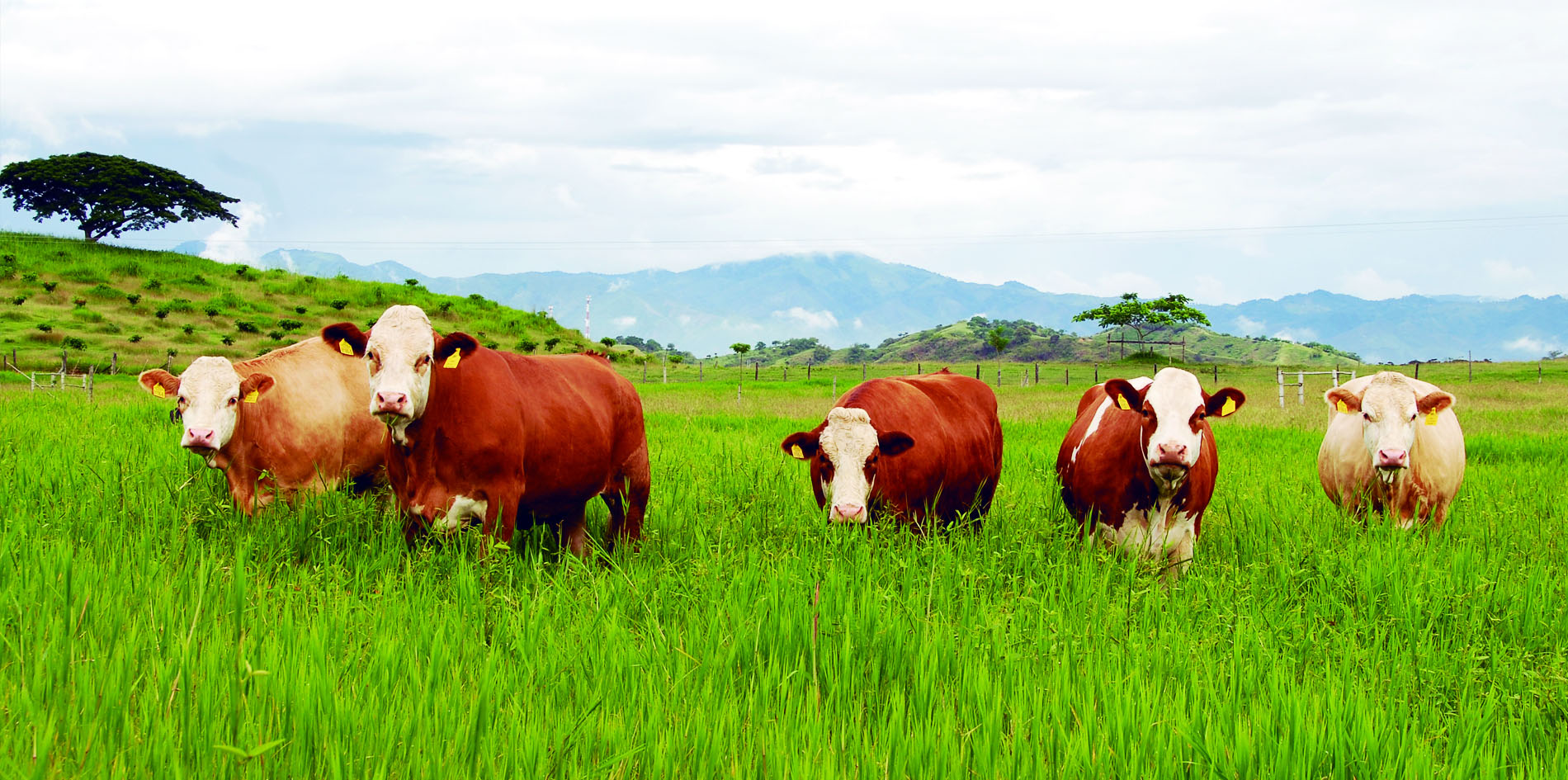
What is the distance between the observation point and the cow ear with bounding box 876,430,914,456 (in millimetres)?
6180

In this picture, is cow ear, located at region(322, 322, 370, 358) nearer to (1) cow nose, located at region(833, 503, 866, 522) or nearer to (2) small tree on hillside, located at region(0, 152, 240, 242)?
(1) cow nose, located at region(833, 503, 866, 522)

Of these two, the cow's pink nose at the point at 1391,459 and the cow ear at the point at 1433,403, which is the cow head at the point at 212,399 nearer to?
the cow's pink nose at the point at 1391,459

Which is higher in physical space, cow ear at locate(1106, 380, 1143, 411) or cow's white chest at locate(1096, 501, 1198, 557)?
cow ear at locate(1106, 380, 1143, 411)

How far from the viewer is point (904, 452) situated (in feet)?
21.7

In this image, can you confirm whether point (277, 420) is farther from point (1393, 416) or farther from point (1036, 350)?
point (1036, 350)

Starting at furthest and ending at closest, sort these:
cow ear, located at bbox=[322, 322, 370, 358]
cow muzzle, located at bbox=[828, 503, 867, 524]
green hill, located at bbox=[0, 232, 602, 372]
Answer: green hill, located at bbox=[0, 232, 602, 372]
cow muzzle, located at bbox=[828, 503, 867, 524]
cow ear, located at bbox=[322, 322, 370, 358]

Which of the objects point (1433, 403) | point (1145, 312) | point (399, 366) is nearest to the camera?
point (399, 366)

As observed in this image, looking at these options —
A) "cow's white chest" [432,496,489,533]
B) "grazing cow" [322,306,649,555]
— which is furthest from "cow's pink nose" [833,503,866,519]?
"cow's white chest" [432,496,489,533]

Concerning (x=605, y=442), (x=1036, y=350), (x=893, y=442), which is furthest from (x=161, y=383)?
(x=1036, y=350)

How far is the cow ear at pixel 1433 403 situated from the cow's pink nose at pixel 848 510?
16.2 feet

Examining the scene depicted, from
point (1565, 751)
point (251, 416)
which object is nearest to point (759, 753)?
point (1565, 751)

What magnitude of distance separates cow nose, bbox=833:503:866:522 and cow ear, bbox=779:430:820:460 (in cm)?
62

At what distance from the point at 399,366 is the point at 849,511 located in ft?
9.31

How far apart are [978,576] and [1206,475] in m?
2.08
